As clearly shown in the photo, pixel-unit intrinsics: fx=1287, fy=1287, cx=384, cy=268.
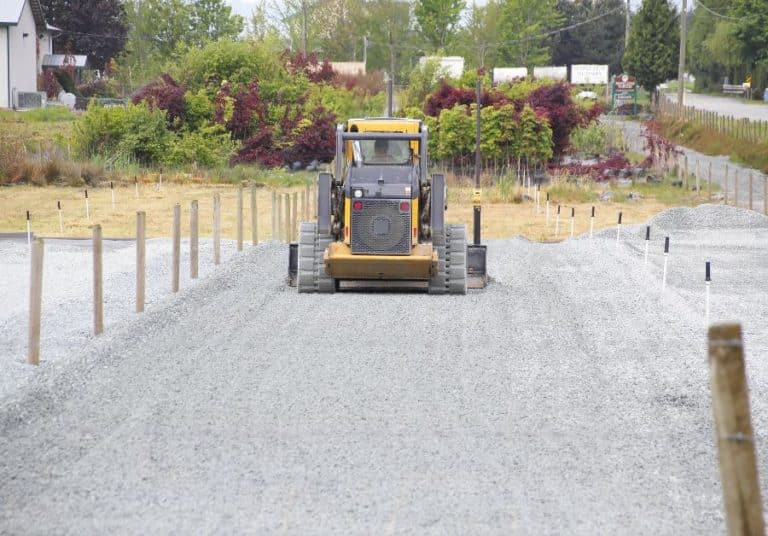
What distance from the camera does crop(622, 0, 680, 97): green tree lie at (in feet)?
278

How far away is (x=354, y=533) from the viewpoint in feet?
25.7

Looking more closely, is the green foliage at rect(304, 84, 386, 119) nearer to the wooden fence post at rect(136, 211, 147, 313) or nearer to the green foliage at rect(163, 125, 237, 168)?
the green foliage at rect(163, 125, 237, 168)

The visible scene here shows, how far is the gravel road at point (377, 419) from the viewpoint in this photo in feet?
27.2

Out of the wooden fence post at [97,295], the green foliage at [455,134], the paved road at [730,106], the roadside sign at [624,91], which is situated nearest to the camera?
the wooden fence post at [97,295]

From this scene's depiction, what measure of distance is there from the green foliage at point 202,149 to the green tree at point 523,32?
60671 mm

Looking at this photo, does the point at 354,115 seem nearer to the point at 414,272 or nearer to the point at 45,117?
the point at 45,117

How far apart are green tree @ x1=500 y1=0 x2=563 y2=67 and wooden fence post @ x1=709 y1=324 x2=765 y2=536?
101 m

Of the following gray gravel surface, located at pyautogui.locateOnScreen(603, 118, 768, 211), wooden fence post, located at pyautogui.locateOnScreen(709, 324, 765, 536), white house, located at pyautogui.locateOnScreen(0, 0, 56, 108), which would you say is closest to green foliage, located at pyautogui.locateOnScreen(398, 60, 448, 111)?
gray gravel surface, located at pyautogui.locateOnScreen(603, 118, 768, 211)

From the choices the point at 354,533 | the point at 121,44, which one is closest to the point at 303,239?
the point at 354,533

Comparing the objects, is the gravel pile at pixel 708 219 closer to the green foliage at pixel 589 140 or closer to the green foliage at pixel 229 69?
the green foliage at pixel 589 140

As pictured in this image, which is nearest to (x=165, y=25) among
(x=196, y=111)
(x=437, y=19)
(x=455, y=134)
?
(x=437, y=19)

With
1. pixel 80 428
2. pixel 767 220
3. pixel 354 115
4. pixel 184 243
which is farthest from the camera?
pixel 354 115

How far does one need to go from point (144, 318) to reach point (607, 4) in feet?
351

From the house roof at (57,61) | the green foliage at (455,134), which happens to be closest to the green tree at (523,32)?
the house roof at (57,61)
